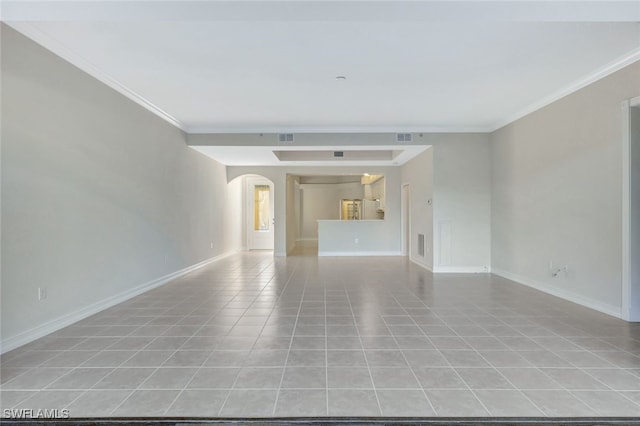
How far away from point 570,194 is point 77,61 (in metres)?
5.87

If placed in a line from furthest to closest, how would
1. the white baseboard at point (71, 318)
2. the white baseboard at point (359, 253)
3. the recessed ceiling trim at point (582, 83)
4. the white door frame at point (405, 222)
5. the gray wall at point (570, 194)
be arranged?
1. the white baseboard at point (359, 253)
2. the white door frame at point (405, 222)
3. the gray wall at point (570, 194)
4. the recessed ceiling trim at point (582, 83)
5. the white baseboard at point (71, 318)

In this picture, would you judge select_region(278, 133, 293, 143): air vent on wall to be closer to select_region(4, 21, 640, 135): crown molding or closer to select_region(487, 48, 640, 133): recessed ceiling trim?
select_region(4, 21, 640, 135): crown molding

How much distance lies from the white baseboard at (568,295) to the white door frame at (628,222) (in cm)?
13

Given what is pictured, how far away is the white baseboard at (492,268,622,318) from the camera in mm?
3486

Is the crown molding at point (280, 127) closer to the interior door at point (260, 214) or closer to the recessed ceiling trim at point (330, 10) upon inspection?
the recessed ceiling trim at point (330, 10)

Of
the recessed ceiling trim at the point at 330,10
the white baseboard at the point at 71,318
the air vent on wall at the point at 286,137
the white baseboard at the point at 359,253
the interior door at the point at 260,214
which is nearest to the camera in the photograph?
the recessed ceiling trim at the point at 330,10

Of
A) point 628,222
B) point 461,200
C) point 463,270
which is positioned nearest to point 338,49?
point 628,222

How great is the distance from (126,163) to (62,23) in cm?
180

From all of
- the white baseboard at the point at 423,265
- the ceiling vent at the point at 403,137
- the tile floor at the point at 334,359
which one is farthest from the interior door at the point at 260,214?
the tile floor at the point at 334,359

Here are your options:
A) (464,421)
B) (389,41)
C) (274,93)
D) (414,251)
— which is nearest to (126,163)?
(274,93)

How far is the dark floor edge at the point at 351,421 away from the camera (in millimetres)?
1706

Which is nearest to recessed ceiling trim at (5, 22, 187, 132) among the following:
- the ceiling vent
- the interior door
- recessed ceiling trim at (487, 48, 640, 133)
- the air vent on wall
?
the air vent on wall

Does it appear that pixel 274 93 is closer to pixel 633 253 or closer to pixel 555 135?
pixel 555 135

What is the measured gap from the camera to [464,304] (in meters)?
3.96
